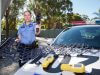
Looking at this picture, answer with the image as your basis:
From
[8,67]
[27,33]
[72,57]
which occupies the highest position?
[27,33]

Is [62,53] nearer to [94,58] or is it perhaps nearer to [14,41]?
[94,58]

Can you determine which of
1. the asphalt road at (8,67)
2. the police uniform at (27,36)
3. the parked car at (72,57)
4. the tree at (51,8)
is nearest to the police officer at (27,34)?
the police uniform at (27,36)

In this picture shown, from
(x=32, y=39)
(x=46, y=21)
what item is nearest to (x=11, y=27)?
(x=46, y=21)

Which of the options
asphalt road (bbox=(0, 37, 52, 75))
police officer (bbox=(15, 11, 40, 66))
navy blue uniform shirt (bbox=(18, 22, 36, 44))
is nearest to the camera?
police officer (bbox=(15, 11, 40, 66))

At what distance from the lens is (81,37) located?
528 cm

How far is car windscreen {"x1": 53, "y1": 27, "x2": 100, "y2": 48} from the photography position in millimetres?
4987

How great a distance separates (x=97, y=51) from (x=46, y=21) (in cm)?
3947

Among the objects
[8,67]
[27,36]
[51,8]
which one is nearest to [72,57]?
[27,36]

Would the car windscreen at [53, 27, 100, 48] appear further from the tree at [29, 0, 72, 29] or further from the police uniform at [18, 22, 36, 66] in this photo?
the tree at [29, 0, 72, 29]

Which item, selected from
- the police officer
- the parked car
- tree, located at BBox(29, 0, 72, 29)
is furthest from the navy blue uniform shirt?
tree, located at BBox(29, 0, 72, 29)

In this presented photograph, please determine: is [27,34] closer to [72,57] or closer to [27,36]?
[27,36]

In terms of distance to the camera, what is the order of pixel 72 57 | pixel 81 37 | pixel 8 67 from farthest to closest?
pixel 8 67 < pixel 81 37 < pixel 72 57

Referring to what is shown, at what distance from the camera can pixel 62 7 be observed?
41625mm

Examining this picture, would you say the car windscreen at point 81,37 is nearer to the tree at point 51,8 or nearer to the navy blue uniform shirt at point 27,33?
the navy blue uniform shirt at point 27,33
